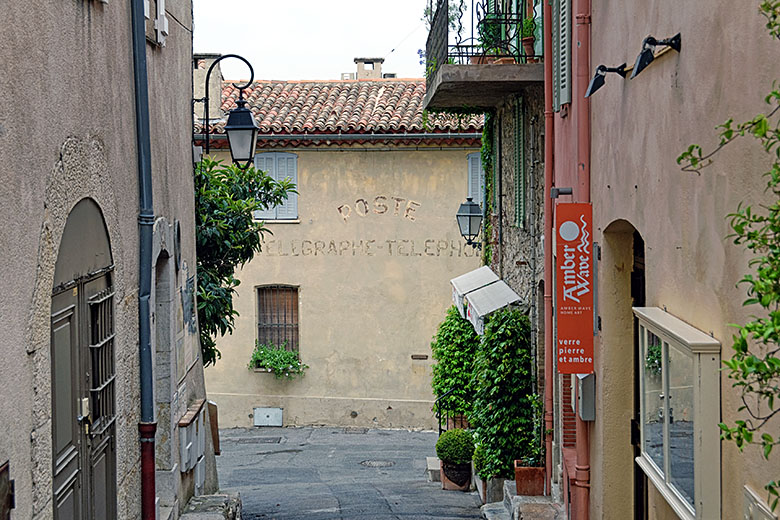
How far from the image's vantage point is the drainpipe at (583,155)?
731 cm

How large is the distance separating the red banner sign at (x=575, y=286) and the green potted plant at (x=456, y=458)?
6333mm

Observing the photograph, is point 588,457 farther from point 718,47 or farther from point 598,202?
point 718,47

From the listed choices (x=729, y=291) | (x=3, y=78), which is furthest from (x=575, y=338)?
(x=3, y=78)

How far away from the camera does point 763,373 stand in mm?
2781

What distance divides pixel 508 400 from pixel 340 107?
37.3 feet

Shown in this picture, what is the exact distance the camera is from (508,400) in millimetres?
10734

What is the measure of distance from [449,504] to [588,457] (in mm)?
4983

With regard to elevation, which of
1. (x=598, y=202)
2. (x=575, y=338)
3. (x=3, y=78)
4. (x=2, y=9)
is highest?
(x=2, y=9)

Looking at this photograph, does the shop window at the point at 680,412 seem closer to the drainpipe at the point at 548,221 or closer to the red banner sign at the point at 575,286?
the red banner sign at the point at 575,286

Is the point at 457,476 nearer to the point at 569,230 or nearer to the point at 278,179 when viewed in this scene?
the point at 569,230

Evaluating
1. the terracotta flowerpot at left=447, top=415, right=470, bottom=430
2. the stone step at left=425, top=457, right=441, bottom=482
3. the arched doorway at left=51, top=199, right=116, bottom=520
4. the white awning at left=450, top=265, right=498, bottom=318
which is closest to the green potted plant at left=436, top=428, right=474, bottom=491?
the stone step at left=425, top=457, right=441, bottom=482

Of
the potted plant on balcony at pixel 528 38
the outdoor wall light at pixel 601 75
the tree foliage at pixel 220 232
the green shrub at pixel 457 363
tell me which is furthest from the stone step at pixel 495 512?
the outdoor wall light at pixel 601 75

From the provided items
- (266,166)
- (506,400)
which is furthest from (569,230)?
(266,166)

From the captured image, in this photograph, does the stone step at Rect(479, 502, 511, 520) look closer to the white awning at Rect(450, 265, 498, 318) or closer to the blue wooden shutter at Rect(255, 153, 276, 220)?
the white awning at Rect(450, 265, 498, 318)
